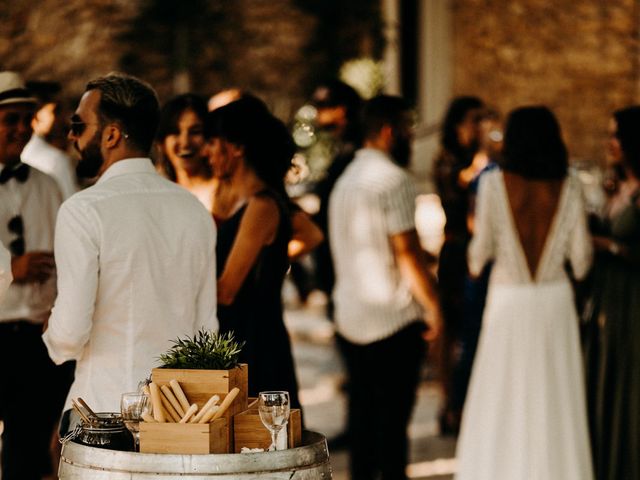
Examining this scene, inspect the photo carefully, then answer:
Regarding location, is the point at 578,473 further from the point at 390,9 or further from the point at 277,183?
the point at 390,9

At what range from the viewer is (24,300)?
14.7 feet

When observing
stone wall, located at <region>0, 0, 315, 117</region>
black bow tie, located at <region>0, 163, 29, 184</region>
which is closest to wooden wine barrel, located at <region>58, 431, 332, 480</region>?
black bow tie, located at <region>0, 163, 29, 184</region>

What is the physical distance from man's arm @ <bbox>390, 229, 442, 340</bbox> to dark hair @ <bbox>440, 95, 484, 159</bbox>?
1.83 meters

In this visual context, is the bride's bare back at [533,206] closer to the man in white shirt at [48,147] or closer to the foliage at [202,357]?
the man in white shirt at [48,147]

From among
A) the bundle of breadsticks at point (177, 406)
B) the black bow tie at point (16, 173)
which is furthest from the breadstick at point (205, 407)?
the black bow tie at point (16, 173)

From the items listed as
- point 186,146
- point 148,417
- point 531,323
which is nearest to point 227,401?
point 148,417

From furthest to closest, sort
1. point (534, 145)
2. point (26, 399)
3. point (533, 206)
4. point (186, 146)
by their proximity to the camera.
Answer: point (533, 206)
point (534, 145)
point (186, 146)
point (26, 399)

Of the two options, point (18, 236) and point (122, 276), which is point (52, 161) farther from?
point (122, 276)

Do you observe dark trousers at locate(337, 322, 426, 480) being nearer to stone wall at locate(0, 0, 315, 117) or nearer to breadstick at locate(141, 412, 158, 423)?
breadstick at locate(141, 412, 158, 423)

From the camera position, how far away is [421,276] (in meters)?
5.39

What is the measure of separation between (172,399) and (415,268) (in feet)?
8.82

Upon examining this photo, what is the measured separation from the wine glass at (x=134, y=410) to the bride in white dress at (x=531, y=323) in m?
2.85

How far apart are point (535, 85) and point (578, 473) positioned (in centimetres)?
761

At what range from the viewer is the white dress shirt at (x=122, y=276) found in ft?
11.1
